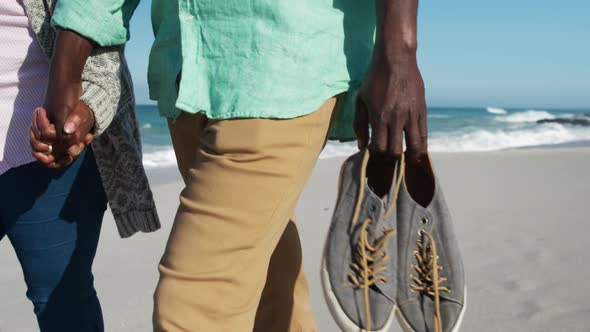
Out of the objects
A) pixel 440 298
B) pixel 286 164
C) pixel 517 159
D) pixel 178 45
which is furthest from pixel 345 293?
pixel 517 159

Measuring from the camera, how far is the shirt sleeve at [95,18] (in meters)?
1.55

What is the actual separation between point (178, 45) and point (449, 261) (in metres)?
0.83

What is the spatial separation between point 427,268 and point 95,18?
3.36ft

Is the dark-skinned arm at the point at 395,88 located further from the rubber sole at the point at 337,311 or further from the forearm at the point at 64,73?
the forearm at the point at 64,73

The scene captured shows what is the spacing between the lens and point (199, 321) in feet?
3.99

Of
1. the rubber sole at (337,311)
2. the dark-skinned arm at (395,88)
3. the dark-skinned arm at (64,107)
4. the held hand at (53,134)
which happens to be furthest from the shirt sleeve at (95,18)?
the rubber sole at (337,311)

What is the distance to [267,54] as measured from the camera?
134 centimetres

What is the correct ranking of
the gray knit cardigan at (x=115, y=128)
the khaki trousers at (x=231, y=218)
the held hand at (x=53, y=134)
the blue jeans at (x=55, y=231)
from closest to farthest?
the khaki trousers at (x=231, y=218) < the held hand at (x=53, y=134) < the gray knit cardigan at (x=115, y=128) < the blue jeans at (x=55, y=231)

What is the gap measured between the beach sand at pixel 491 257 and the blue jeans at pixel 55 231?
1.49 meters

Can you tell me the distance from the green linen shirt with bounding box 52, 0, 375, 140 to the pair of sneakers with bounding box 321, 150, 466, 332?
0.68 ft

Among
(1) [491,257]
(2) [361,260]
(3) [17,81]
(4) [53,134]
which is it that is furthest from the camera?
(1) [491,257]

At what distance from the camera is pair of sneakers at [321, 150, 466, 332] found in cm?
140

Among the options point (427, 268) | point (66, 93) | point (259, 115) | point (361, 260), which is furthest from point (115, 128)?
point (427, 268)

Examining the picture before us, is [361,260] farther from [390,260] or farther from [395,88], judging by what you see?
[395,88]
